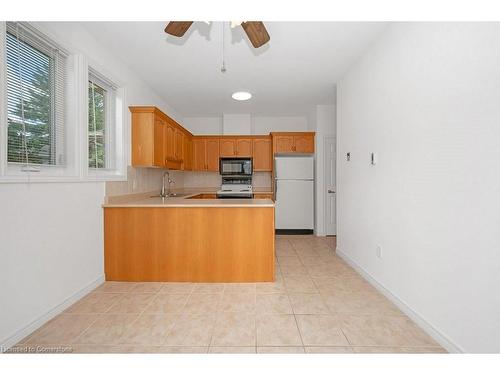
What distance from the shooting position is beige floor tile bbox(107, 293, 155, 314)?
2094mm

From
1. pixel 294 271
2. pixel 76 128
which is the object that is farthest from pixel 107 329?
pixel 294 271

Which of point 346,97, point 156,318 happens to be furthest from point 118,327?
point 346,97

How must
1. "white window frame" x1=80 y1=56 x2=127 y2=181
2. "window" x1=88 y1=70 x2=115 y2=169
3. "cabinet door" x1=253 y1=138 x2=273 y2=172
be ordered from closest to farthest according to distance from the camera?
"window" x1=88 y1=70 x2=115 y2=169
"white window frame" x1=80 y1=56 x2=127 y2=181
"cabinet door" x1=253 y1=138 x2=273 y2=172

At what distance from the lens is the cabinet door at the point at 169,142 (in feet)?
11.9

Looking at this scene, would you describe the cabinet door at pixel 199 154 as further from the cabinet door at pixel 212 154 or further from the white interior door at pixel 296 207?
the white interior door at pixel 296 207

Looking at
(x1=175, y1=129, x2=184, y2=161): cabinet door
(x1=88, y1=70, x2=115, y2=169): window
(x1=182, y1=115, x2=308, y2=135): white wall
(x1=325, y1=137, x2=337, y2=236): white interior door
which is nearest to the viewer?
(x1=88, y1=70, x2=115, y2=169): window

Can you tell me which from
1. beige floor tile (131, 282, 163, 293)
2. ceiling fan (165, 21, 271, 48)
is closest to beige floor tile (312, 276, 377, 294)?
beige floor tile (131, 282, 163, 293)

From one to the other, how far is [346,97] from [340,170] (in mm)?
979

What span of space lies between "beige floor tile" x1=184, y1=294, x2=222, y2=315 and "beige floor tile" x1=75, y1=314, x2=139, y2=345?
420mm

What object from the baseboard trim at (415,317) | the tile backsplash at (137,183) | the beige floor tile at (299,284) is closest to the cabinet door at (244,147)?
the tile backsplash at (137,183)

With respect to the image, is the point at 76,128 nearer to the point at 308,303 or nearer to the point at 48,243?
Answer: the point at 48,243

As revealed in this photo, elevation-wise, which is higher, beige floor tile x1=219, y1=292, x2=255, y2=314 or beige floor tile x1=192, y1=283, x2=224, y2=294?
beige floor tile x1=219, y1=292, x2=255, y2=314

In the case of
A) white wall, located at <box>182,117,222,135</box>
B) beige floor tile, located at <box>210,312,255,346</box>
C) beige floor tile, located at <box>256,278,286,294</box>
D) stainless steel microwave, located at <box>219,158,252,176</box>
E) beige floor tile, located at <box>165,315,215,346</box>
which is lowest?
beige floor tile, located at <box>256,278,286,294</box>

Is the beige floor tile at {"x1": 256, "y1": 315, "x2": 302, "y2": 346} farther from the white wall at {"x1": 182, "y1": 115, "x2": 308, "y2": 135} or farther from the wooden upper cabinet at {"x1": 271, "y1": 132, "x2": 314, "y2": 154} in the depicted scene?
the white wall at {"x1": 182, "y1": 115, "x2": 308, "y2": 135}
